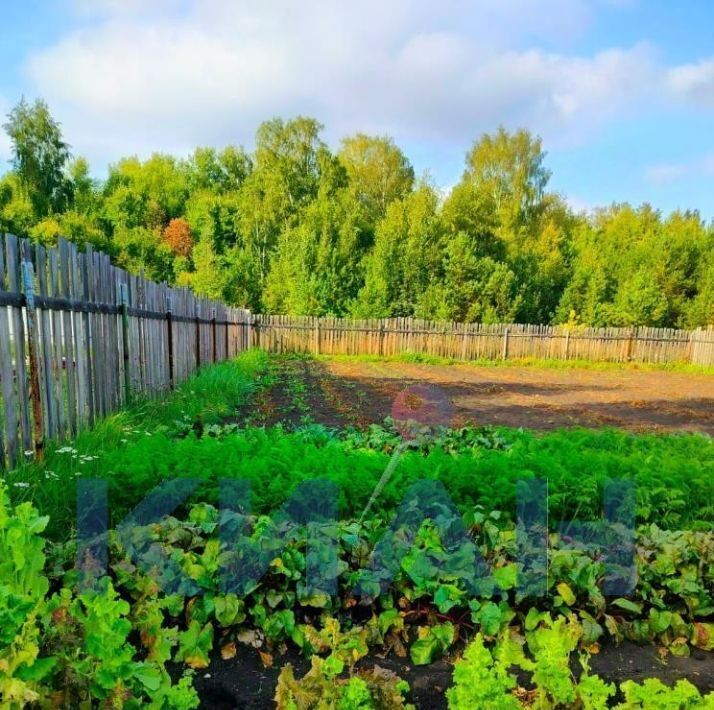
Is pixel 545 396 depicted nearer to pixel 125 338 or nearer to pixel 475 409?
pixel 475 409

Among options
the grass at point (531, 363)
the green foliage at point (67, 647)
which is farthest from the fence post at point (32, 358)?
the grass at point (531, 363)

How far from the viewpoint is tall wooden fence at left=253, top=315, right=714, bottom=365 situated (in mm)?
20516

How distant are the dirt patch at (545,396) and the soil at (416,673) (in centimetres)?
408

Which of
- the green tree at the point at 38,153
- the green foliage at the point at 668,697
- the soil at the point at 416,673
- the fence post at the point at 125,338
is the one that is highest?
the green tree at the point at 38,153

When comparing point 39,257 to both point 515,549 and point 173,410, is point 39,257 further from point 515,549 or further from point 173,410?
point 515,549

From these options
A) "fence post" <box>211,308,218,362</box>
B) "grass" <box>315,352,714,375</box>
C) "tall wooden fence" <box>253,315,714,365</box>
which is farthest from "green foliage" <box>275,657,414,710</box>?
"tall wooden fence" <box>253,315,714,365</box>

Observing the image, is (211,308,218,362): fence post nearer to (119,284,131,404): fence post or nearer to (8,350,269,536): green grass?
(8,350,269,536): green grass

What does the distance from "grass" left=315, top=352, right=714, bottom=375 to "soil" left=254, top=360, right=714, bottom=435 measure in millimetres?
2342

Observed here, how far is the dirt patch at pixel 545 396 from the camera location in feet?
25.4

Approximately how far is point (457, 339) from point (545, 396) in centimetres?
1037

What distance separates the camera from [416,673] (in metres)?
2.14

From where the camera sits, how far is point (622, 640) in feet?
7.85

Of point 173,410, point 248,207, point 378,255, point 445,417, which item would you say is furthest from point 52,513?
point 248,207

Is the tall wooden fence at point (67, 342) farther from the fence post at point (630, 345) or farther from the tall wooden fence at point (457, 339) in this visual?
the fence post at point (630, 345)
